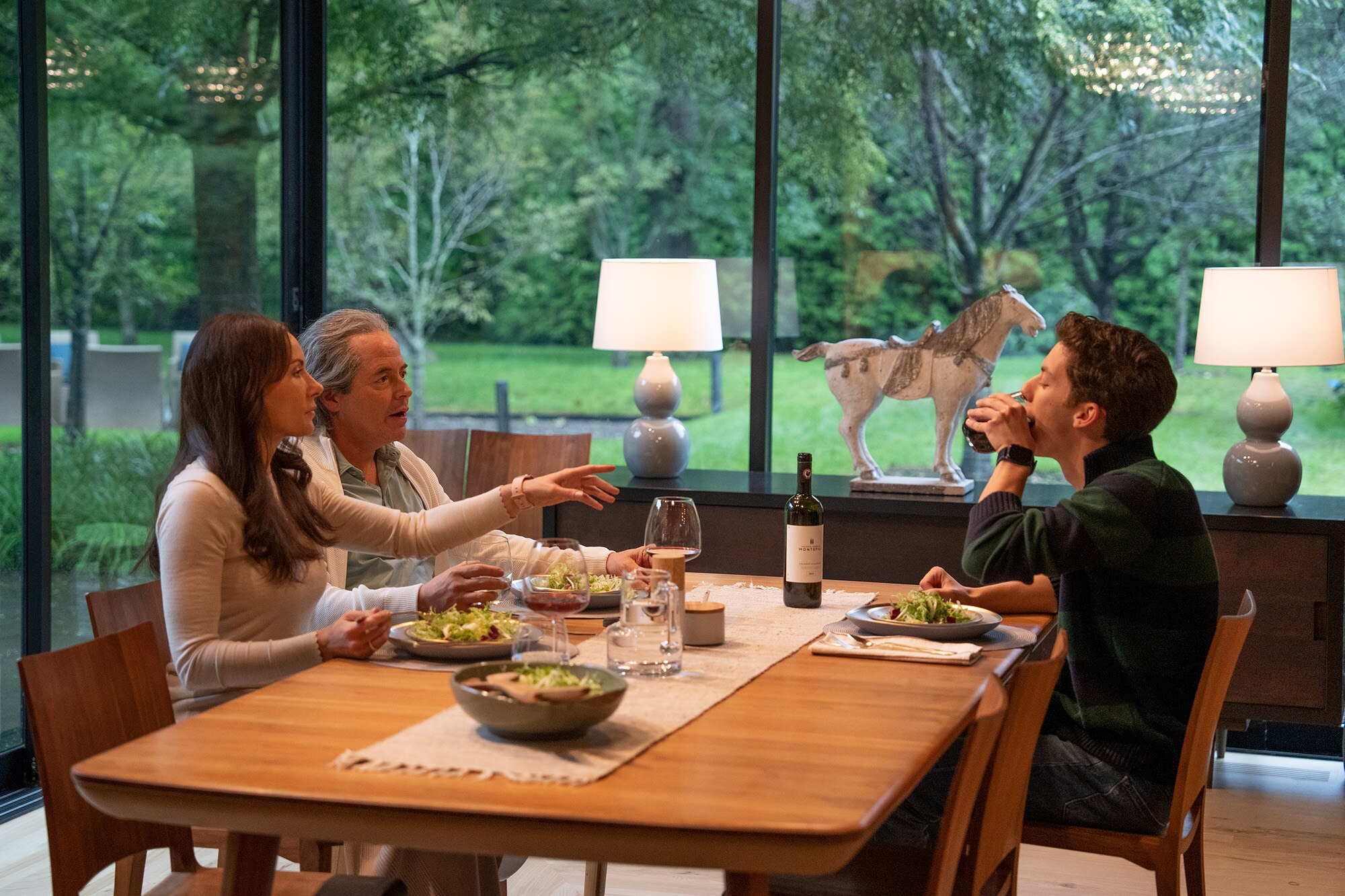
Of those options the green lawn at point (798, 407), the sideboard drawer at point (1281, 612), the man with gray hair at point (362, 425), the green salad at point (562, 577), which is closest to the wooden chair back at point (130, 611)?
the man with gray hair at point (362, 425)

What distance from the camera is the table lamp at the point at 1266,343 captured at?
3676 mm

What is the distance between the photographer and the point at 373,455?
289 cm

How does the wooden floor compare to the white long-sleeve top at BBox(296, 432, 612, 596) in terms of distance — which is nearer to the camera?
the white long-sleeve top at BBox(296, 432, 612, 596)

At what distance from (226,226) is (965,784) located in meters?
3.62

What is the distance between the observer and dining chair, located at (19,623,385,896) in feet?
5.55

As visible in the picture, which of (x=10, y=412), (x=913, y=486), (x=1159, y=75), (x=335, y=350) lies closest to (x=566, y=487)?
(x=335, y=350)

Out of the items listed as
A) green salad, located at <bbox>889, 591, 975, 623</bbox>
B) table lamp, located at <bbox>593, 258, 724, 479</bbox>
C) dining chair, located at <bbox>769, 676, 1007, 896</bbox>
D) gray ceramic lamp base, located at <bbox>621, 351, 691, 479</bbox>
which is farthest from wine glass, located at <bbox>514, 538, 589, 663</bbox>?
gray ceramic lamp base, located at <bbox>621, 351, 691, 479</bbox>

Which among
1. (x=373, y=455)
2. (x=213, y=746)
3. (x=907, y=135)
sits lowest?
(x=213, y=746)

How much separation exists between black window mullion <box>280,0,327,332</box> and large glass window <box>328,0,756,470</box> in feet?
0.18

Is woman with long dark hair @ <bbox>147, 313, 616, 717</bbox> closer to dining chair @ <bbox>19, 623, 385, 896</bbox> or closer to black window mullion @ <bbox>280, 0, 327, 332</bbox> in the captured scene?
dining chair @ <bbox>19, 623, 385, 896</bbox>

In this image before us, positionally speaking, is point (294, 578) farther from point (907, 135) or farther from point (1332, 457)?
point (1332, 457)

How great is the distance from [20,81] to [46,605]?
54.0 inches

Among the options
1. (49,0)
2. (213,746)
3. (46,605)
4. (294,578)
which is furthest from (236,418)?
(49,0)

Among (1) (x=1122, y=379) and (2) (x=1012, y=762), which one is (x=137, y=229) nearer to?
(1) (x=1122, y=379)
